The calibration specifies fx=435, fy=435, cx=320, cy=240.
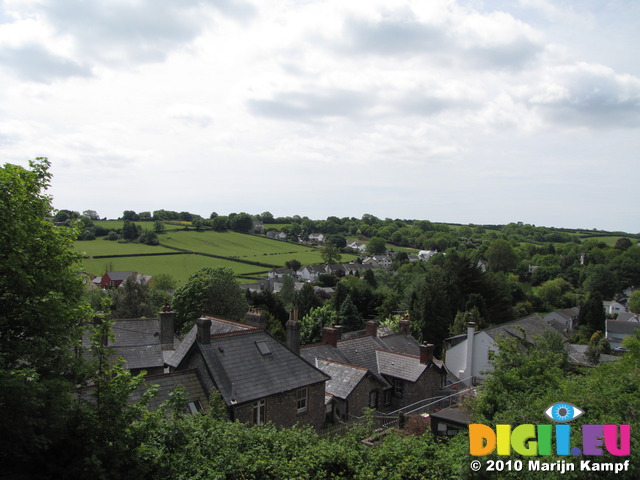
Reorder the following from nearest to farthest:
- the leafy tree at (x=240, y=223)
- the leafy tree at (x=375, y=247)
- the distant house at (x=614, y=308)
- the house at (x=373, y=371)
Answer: the house at (x=373, y=371), the distant house at (x=614, y=308), the leafy tree at (x=240, y=223), the leafy tree at (x=375, y=247)

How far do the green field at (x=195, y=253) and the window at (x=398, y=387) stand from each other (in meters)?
46.3

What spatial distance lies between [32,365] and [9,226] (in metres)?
3.03

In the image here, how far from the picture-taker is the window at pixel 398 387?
26753 millimetres

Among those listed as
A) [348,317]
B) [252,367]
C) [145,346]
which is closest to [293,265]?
[348,317]

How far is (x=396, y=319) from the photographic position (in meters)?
48.9

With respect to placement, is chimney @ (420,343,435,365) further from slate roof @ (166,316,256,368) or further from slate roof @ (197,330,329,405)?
slate roof @ (166,316,256,368)

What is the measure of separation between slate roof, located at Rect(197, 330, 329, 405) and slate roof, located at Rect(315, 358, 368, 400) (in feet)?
7.54

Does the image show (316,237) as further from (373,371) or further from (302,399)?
(302,399)

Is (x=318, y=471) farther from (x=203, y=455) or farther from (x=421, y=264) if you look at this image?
(x=421, y=264)

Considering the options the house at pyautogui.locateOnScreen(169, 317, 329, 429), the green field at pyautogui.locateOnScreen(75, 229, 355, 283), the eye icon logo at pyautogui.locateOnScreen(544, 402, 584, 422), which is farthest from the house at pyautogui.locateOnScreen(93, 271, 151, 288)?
the eye icon logo at pyautogui.locateOnScreen(544, 402, 584, 422)

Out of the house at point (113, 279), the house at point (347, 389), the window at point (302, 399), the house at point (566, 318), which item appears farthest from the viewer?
the house at point (566, 318)

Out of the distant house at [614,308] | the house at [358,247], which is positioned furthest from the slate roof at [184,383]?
the house at [358,247]

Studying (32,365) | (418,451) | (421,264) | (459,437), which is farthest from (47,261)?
Answer: (421,264)

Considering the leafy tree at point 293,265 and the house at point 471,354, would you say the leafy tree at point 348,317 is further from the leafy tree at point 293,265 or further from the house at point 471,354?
the leafy tree at point 293,265
